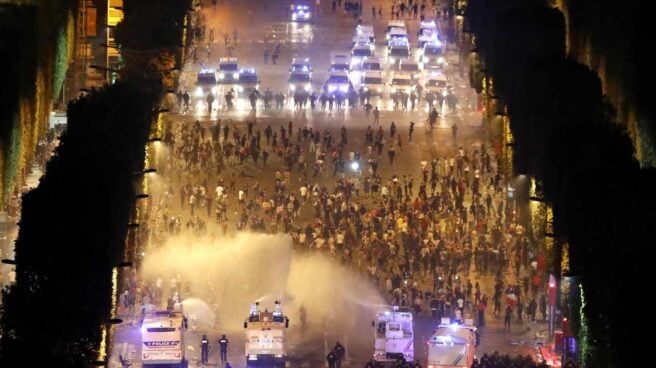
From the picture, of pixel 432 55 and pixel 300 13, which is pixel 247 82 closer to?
pixel 432 55

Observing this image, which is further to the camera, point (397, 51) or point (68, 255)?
point (397, 51)

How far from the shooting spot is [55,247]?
70.0 m

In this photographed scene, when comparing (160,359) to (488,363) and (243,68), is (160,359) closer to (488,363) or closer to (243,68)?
(488,363)

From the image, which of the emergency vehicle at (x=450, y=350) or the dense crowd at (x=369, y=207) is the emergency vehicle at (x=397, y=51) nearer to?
the dense crowd at (x=369, y=207)

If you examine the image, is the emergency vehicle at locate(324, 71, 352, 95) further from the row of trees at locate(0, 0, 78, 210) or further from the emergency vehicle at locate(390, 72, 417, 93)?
the row of trees at locate(0, 0, 78, 210)

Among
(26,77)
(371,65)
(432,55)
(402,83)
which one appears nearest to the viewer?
(26,77)

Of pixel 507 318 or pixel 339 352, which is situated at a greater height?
pixel 507 318

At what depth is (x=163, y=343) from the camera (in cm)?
8244

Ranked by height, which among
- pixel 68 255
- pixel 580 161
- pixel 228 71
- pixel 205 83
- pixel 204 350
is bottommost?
pixel 204 350

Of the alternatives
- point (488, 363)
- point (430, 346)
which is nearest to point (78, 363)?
point (488, 363)

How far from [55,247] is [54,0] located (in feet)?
111

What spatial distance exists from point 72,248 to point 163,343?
12642mm

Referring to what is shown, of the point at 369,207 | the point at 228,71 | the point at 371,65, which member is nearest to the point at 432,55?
the point at 371,65

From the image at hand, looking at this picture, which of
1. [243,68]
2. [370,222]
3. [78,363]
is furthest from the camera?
[243,68]
